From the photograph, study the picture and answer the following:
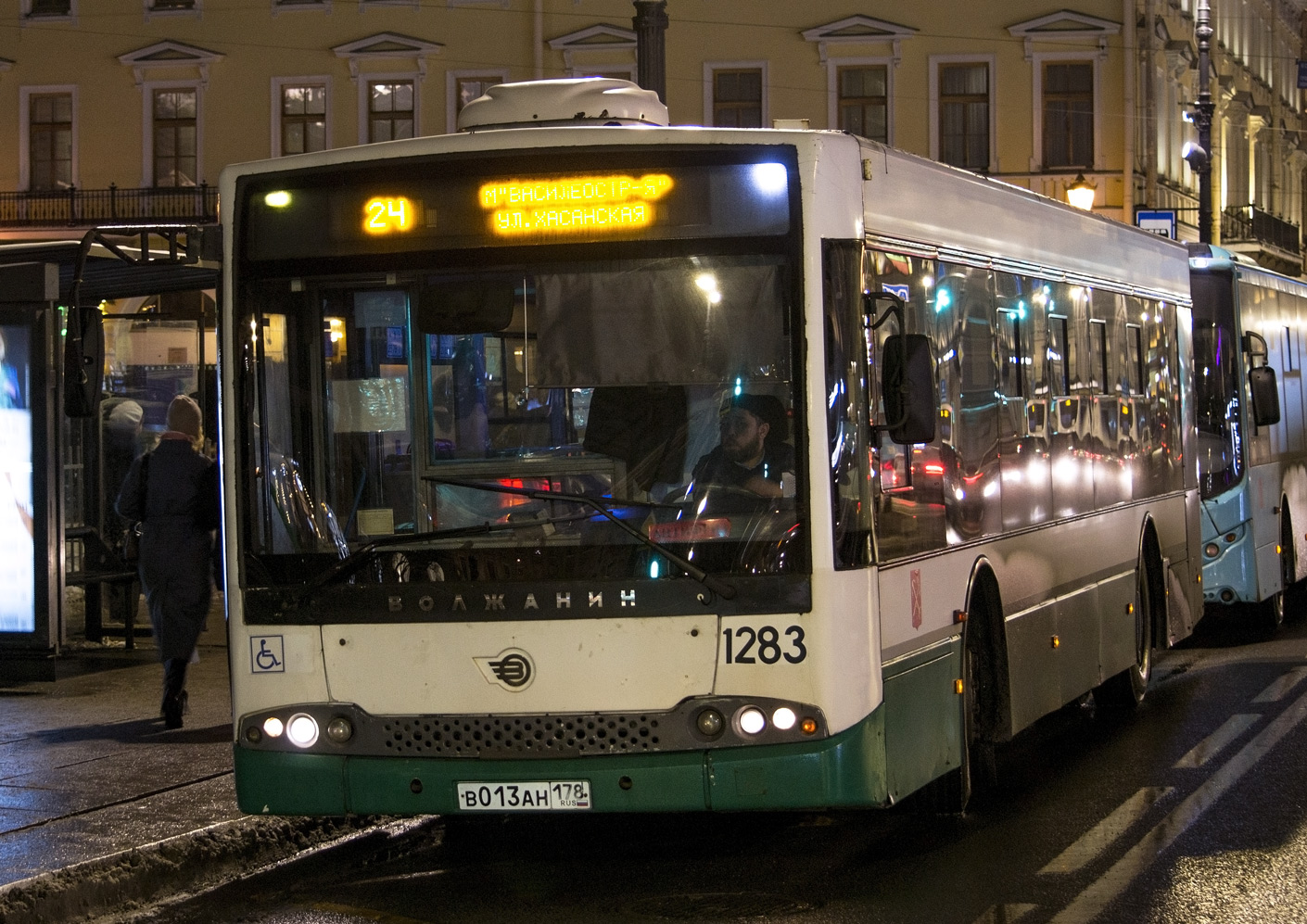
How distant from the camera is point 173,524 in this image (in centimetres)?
1239

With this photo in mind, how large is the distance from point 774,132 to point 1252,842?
3.48 m

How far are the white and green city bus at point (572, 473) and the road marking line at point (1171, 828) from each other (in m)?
0.81

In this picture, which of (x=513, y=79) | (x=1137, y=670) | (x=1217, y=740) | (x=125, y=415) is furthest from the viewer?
(x=513, y=79)

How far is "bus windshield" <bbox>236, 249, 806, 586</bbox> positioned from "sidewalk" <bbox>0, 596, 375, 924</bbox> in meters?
1.35

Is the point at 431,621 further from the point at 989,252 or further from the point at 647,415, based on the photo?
the point at 989,252

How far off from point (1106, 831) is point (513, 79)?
35.0m

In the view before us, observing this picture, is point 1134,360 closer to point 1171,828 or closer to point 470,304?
point 1171,828

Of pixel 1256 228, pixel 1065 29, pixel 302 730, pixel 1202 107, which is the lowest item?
pixel 302 730

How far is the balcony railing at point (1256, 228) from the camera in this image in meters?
53.0

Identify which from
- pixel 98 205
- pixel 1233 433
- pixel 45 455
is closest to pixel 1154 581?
pixel 1233 433

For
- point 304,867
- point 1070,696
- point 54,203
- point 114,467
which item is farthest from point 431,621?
point 54,203

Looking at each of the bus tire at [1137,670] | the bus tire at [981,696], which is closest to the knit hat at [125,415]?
the bus tire at [1137,670]

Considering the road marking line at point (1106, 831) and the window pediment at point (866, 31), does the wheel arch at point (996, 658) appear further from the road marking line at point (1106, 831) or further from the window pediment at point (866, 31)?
the window pediment at point (866, 31)

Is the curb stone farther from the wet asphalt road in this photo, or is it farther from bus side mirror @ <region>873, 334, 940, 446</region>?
bus side mirror @ <region>873, 334, 940, 446</region>
